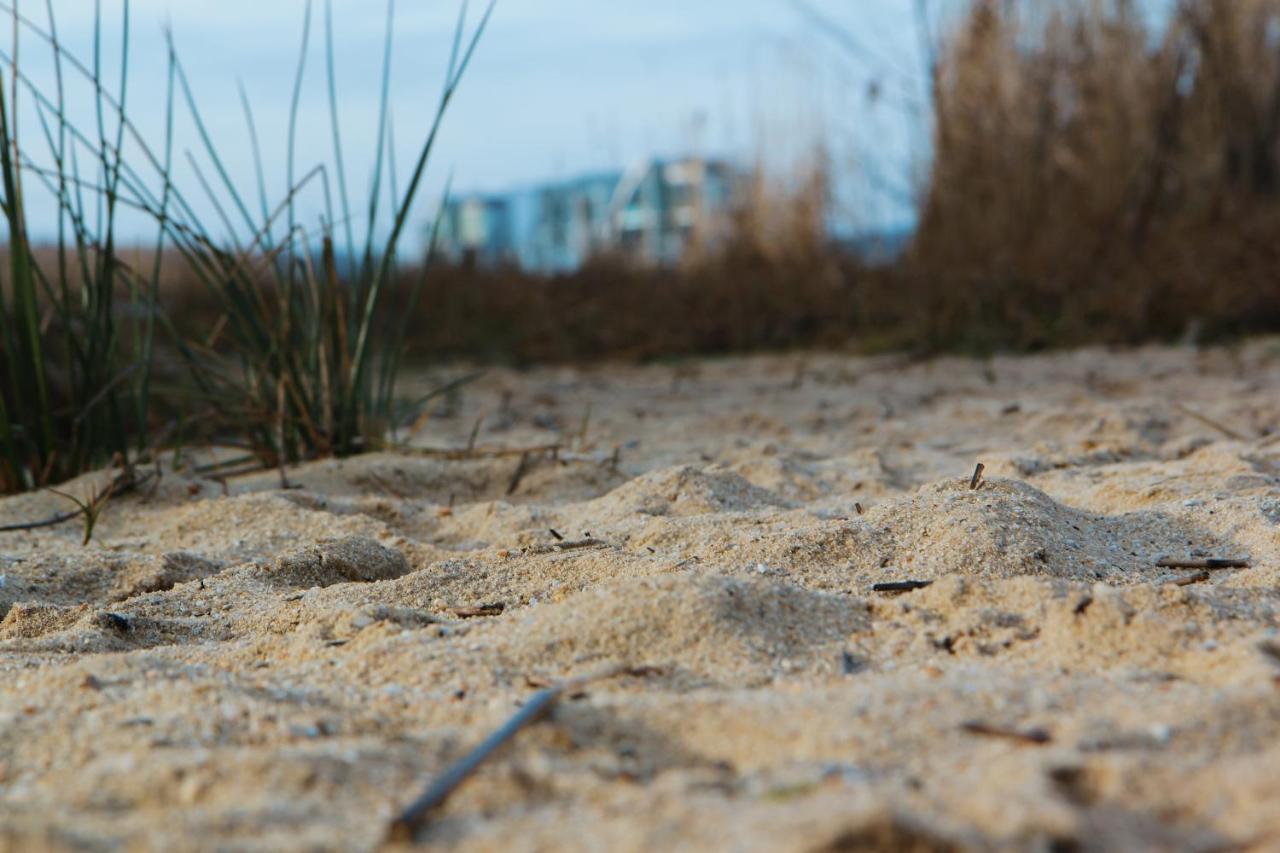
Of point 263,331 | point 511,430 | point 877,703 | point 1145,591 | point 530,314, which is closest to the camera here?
point 877,703

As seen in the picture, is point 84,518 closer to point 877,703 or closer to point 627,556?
point 627,556

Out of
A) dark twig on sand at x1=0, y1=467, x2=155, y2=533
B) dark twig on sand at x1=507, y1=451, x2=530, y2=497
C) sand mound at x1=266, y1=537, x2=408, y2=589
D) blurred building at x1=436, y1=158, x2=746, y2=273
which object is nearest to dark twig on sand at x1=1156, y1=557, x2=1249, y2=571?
sand mound at x1=266, y1=537, x2=408, y2=589

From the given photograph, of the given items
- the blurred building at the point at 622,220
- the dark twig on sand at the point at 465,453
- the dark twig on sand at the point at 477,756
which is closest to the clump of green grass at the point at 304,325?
the dark twig on sand at the point at 465,453

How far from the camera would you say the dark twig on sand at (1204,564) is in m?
1.41

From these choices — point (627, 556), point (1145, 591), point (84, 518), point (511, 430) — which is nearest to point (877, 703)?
point (1145, 591)

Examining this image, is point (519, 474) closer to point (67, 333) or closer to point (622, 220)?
point (67, 333)

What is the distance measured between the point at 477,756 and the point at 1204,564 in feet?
2.97

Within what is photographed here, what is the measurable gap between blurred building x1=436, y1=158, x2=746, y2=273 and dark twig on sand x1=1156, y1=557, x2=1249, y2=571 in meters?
4.76

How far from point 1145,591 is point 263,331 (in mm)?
1627

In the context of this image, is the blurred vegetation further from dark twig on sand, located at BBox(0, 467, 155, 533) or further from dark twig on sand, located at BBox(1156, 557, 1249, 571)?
dark twig on sand, located at BBox(1156, 557, 1249, 571)

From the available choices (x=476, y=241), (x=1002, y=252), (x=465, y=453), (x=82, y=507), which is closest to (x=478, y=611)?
(x=82, y=507)

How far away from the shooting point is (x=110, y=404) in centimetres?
216

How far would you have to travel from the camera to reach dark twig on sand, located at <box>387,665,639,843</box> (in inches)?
31.3

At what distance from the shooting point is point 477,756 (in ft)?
2.91
